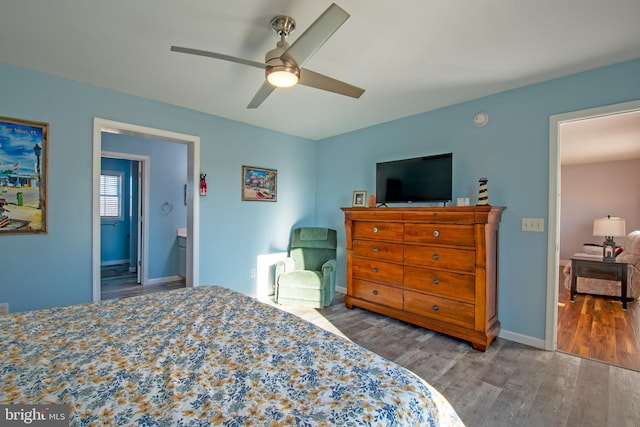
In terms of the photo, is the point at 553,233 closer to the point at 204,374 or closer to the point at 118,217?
the point at 204,374

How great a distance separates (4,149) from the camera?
2451mm

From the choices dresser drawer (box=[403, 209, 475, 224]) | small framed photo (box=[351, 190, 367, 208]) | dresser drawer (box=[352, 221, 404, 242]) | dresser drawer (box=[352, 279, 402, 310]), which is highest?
small framed photo (box=[351, 190, 367, 208])

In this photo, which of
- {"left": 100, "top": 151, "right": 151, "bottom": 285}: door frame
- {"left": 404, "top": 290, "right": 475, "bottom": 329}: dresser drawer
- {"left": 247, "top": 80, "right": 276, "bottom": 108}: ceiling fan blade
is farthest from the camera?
{"left": 100, "top": 151, "right": 151, "bottom": 285}: door frame

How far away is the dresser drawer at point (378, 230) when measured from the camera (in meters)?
3.18

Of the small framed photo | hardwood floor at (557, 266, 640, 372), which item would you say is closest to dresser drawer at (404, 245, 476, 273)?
the small framed photo

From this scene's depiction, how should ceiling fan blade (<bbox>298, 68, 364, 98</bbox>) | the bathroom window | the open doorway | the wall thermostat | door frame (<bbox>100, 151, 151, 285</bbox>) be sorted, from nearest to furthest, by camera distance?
ceiling fan blade (<bbox>298, 68, 364, 98</bbox>) < the wall thermostat < door frame (<bbox>100, 151, 151, 285</bbox>) < the open doorway < the bathroom window

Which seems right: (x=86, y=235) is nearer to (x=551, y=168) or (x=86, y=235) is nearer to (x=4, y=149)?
(x=4, y=149)

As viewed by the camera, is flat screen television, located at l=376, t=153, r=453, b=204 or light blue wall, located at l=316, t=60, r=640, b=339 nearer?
light blue wall, located at l=316, t=60, r=640, b=339

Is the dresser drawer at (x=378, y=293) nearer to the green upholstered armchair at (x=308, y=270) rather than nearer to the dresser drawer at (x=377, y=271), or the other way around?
the dresser drawer at (x=377, y=271)

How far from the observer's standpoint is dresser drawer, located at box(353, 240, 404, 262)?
318 centimetres

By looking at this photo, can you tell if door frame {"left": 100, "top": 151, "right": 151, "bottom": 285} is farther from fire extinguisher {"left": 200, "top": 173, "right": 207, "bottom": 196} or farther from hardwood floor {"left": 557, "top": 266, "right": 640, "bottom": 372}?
hardwood floor {"left": 557, "top": 266, "right": 640, "bottom": 372}

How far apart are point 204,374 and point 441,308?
2446 mm

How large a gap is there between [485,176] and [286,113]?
2.34 m

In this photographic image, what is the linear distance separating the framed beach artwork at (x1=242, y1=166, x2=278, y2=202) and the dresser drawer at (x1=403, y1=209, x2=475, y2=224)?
2004mm
